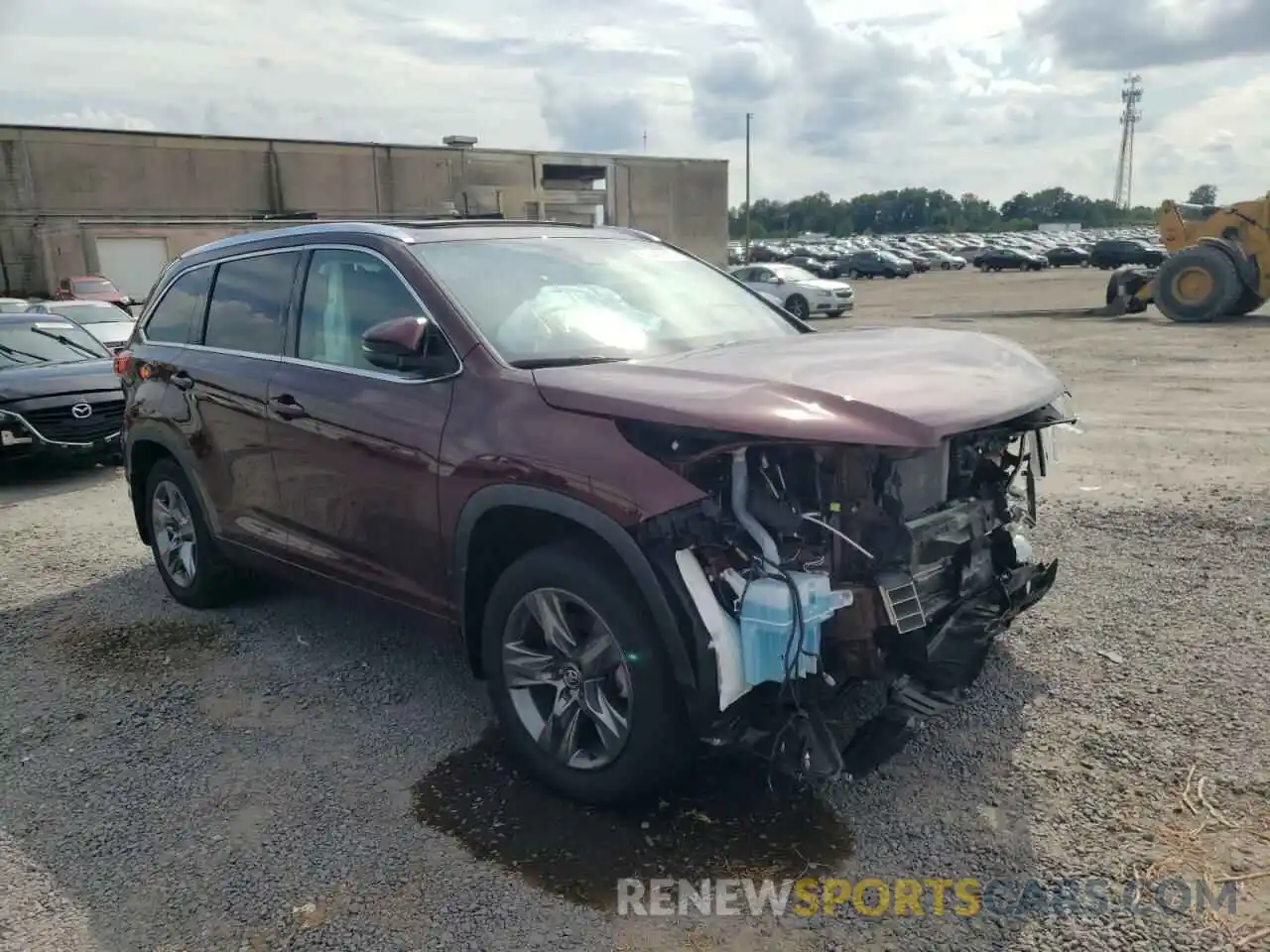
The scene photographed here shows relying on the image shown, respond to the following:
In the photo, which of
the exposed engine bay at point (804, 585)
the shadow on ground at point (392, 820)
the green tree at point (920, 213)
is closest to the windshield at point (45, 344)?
the shadow on ground at point (392, 820)

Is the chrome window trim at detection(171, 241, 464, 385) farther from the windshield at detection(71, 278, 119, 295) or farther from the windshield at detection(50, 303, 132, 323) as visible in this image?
the windshield at detection(71, 278, 119, 295)

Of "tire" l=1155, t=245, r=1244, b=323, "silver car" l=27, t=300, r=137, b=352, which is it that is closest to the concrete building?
"silver car" l=27, t=300, r=137, b=352

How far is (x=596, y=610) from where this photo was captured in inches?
122

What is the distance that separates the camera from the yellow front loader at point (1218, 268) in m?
20.0

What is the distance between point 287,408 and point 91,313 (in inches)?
494

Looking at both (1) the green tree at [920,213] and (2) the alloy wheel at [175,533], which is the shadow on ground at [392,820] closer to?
(2) the alloy wheel at [175,533]

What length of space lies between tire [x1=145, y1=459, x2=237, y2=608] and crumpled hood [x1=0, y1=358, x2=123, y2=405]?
379 cm

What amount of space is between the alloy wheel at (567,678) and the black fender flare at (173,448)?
89.4 inches

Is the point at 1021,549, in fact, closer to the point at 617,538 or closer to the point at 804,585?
the point at 804,585

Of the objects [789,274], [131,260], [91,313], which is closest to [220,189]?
[131,260]

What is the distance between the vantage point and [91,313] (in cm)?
1474

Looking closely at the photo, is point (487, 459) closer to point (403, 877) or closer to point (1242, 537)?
point (403, 877)

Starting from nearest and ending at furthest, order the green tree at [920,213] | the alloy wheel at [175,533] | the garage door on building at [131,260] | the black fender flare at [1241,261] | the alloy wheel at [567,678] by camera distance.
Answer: the alloy wheel at [567,678]
the alloy wheel at [175,533]
the black fender flare at [1241,261]
the garage door on building at [131,260]
the green tree at [920,213]

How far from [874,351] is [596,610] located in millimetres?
1380
